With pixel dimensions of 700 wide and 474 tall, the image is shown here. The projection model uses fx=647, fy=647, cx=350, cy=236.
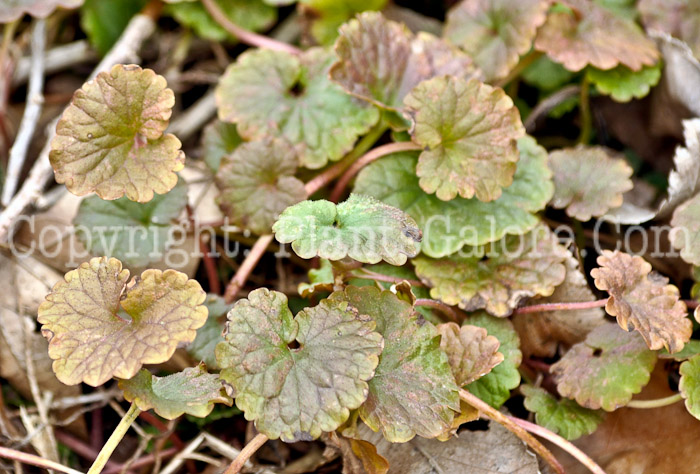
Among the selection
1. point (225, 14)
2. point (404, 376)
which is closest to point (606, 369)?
point (404, 376)

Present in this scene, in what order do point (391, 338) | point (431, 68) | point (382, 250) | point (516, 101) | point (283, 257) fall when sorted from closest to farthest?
point (382, 250) < point (391, 338) < point (431, 68) < point (283, 257) < point (516, 101)

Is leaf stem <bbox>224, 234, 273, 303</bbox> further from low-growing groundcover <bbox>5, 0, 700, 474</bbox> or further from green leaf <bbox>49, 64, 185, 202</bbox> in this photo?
green leaf <bbox>49, 64, 185, 202</bbox>

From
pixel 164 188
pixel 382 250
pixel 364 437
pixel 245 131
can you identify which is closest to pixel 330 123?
pixel 245 131

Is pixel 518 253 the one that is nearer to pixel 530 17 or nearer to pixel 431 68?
pixel 431 68

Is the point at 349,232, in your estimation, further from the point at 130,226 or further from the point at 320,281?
the point at 130,226

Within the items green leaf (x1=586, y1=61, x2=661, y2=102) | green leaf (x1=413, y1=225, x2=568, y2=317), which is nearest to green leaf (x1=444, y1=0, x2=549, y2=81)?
green leaf (x1=586, y1=61, x2=661, y2=102)

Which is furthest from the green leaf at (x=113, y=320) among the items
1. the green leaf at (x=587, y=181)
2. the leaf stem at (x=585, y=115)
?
the leaf stem at (x=585, y=115)

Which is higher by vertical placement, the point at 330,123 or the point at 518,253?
the point at 330,123
